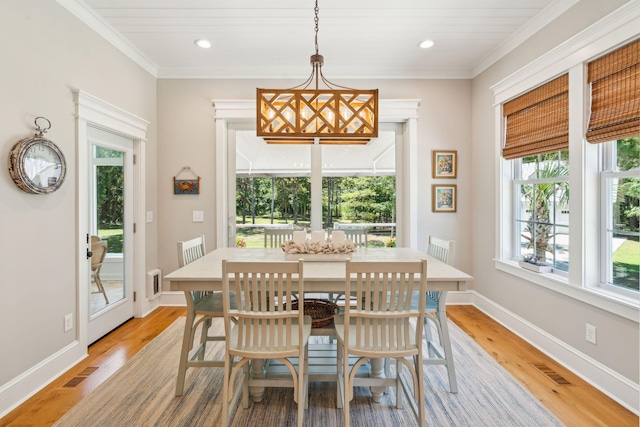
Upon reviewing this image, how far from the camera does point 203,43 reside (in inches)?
129

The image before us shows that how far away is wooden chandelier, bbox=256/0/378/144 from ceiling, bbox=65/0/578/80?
2.80ft

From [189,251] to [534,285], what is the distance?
9.49 ft

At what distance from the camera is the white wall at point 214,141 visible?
392cm

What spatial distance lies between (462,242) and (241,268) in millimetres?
3131

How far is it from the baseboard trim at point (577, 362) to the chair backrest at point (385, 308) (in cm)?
139

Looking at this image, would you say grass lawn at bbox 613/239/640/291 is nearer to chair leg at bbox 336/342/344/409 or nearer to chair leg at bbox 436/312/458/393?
chair leg at bbox 436/312/458/393

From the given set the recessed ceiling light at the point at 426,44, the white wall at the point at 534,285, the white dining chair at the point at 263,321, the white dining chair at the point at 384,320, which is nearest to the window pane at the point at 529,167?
the white wall at the point at 534,285

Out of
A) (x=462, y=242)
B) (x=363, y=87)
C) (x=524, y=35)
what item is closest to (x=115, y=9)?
(x=363, y=87)

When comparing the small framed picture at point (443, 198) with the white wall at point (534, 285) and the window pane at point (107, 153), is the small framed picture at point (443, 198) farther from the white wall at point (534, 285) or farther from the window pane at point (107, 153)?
the window pane at point (107, 153)

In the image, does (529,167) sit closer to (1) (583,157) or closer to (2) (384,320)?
(1) (583,157)

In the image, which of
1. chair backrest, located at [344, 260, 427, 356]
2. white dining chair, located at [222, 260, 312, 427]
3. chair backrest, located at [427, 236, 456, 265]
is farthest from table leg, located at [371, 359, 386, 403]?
chair backrest, located at [427, 236, 456, 265]

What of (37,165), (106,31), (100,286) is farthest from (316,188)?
(37,165)

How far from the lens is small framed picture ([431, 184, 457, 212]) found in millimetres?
3973

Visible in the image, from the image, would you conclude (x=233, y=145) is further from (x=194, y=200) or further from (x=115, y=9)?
(x=115, y=9)
